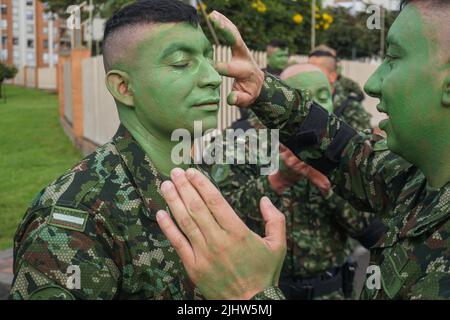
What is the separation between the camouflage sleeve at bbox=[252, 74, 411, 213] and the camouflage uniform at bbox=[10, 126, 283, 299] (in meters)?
0.61


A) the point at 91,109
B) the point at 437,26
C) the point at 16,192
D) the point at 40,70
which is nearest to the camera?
the point at 437,26

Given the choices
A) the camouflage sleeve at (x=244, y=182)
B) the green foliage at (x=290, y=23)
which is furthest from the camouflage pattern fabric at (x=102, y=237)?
the green foliage at (x=290, y=23)

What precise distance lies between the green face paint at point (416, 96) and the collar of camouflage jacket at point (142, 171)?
2.44 ft

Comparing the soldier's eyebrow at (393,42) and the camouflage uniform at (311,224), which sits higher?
the soldier's eyebrow at (393,42)

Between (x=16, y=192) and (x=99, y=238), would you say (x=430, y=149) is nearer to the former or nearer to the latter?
(x=99, y=238)

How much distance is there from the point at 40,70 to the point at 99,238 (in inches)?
1846

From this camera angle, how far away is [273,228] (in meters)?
1.31

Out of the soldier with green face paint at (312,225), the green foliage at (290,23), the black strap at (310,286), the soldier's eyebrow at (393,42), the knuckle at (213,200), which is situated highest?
the green foliage at (290,23)

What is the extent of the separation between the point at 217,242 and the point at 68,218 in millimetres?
561

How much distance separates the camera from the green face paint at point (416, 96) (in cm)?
161

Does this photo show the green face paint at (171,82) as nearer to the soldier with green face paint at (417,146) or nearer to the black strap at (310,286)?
the soldier with green face paint at (417,146)

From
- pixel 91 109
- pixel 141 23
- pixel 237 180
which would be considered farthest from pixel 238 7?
pixel 141 23

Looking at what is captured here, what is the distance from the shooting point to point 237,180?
3512 millimetres

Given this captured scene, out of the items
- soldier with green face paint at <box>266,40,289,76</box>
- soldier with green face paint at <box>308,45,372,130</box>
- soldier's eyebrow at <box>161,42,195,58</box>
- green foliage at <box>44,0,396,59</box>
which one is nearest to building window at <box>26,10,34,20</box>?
green foliage at <box>44,0,396,59</box>
